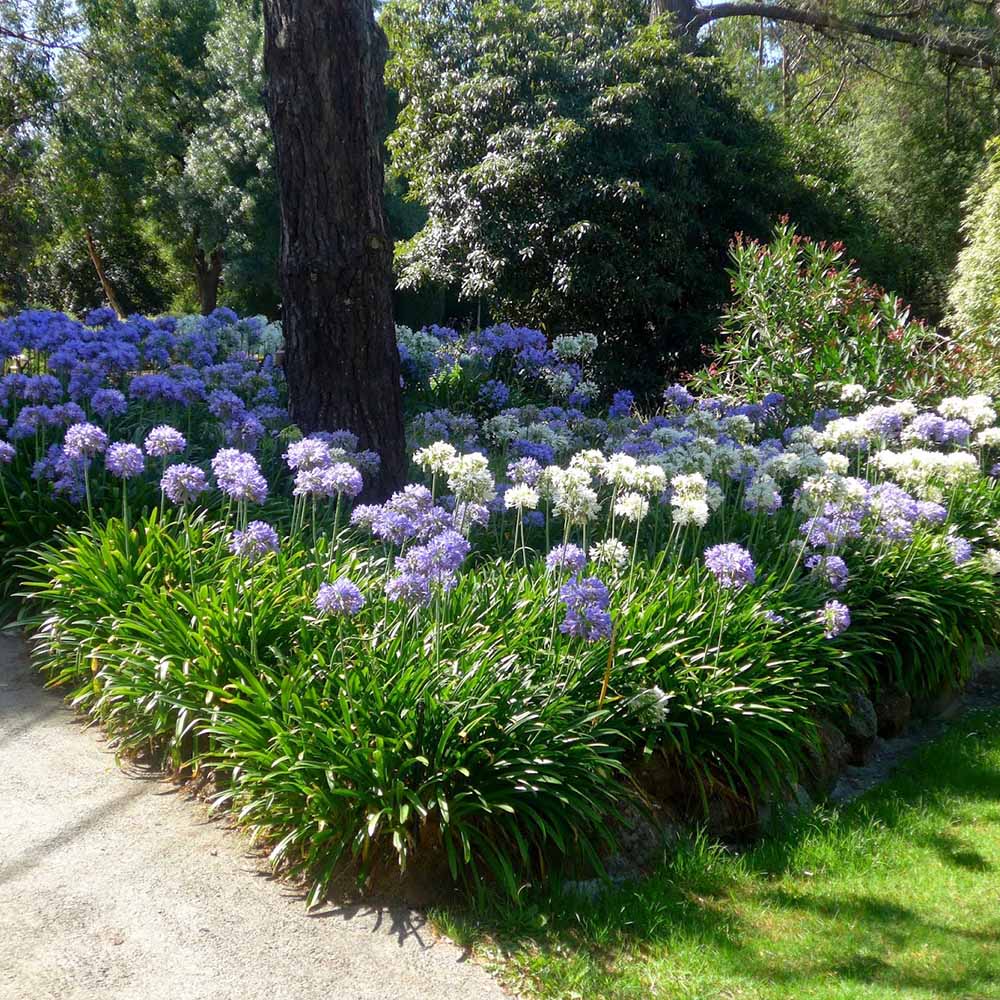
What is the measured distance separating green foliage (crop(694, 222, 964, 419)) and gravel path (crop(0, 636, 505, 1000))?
609 cm

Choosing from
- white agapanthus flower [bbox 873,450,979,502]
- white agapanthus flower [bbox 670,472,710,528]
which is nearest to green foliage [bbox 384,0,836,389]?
white agapanthus flower [bbox 873,450,979,502]

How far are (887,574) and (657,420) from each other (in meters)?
2.60

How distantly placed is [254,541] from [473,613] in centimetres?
96

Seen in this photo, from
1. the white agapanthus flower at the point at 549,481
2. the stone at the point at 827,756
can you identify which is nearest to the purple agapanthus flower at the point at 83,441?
the white agapanthus flower at the point at 549,481

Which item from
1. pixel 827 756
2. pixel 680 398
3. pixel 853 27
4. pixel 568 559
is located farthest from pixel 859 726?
pixel 853 27

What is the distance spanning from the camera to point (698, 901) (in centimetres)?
371

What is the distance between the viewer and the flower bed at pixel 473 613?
356 centimetres

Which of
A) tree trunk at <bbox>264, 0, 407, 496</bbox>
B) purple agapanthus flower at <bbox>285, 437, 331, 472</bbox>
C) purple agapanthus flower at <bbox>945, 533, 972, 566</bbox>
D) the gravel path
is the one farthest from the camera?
tree trunk at <bbox>264, 0, 407, 496</bbox>

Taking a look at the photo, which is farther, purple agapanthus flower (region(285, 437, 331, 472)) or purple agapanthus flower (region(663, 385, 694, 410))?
purple agapanthus flower (region(663, 385, 694, 410))

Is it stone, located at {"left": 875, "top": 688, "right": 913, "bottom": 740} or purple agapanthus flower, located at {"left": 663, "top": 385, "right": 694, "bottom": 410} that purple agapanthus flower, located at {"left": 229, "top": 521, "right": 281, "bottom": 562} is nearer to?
stone, located at {"left": 875, "top": 688, "right": 913, "bottom": 740}

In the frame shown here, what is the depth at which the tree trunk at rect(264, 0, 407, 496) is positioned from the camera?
6.02 meters

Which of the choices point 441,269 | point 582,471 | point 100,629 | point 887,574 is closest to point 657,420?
point 887,574

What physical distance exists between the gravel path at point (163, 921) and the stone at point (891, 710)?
10.4 ft

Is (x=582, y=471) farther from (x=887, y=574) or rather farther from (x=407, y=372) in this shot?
(x=407, y=372)
